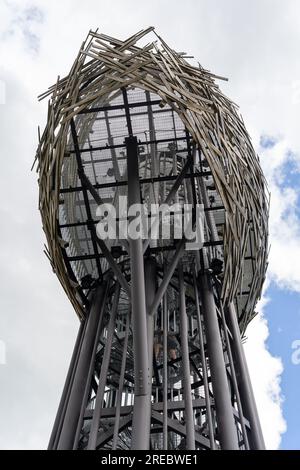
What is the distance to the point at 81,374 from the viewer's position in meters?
9.46

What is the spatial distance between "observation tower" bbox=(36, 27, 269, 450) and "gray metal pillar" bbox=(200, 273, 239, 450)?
0.07 feet

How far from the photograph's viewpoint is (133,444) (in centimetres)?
755

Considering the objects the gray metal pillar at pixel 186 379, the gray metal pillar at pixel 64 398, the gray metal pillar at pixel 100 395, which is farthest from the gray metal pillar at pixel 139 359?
the gray metal pillar at pixel 64 398

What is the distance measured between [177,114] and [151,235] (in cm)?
232

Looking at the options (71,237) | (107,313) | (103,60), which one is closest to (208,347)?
(107,313)

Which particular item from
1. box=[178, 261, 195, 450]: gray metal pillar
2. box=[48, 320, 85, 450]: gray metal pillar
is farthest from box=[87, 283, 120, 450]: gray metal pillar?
box=[178, 261, 195, 450]: gray metal pillar

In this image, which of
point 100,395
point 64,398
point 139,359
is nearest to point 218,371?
point 139,359

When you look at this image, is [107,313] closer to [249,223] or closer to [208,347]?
[208,347]

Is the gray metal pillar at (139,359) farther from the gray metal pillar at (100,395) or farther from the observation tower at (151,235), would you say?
the gray metal pillar at (100,395)
